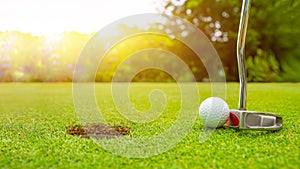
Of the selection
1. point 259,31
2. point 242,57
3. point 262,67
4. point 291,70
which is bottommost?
point 291,70

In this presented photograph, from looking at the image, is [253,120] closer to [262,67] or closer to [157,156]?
[157,156]

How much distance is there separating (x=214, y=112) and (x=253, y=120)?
0.32 m

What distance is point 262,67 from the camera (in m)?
9.06

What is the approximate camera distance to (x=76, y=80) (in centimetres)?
868

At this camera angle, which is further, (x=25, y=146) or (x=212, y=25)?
(x=212, y=25)

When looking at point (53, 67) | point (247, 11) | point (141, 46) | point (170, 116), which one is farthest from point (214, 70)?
point (247, 11)

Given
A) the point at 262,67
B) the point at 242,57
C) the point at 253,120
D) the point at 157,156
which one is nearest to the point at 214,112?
the point at 253,120

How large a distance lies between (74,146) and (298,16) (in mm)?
8890

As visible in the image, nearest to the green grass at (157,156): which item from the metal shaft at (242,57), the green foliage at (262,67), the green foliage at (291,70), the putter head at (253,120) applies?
the putter head at (253,120)

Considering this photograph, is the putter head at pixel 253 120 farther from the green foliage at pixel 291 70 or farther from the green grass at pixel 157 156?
the green foliage at pixel 291 70

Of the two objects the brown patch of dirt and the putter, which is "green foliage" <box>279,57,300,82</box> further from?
the brown patch of dirt

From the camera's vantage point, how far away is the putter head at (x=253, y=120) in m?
2.42

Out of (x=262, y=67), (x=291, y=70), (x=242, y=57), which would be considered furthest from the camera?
(x=291, y=70)

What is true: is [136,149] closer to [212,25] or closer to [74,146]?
[74,146]
